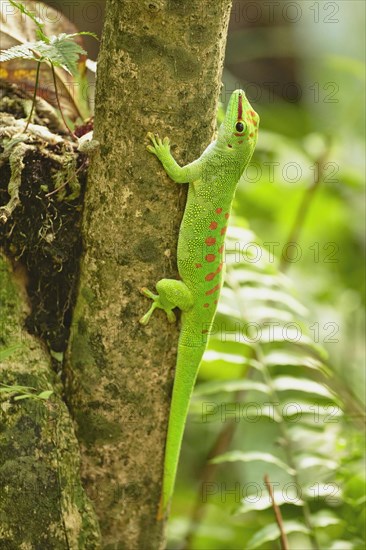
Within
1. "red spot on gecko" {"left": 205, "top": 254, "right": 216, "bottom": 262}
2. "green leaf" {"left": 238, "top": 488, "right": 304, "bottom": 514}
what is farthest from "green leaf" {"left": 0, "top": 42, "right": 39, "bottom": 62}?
"green leaf" {"left": 238, "top": 488, "right": 304, "bottom": 514}

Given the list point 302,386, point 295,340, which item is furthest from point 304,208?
point 302,386

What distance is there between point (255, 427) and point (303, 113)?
4.02m

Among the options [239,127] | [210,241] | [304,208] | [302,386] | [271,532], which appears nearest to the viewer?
[210,241]

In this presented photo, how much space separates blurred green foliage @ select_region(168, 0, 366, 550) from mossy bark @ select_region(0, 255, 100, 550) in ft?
3.17

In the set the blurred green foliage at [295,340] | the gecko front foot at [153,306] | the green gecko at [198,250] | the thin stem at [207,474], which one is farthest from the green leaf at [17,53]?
the thin stem at [207,474]

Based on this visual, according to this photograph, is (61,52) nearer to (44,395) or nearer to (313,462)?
(44,395)

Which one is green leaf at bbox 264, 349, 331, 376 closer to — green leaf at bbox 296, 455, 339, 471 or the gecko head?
green leaf at bbox 296, 455, 339, 471

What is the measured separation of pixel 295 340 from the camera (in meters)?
3.36

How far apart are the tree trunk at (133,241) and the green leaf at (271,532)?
1.88 ft

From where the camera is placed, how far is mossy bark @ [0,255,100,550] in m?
2.09

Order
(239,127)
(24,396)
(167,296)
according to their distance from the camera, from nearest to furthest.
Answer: (24,396), (167,296), (239,127)

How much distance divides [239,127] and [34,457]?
1626mm

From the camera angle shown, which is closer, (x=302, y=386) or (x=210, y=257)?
(x=210, y=257)

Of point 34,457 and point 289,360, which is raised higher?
point 289,360
